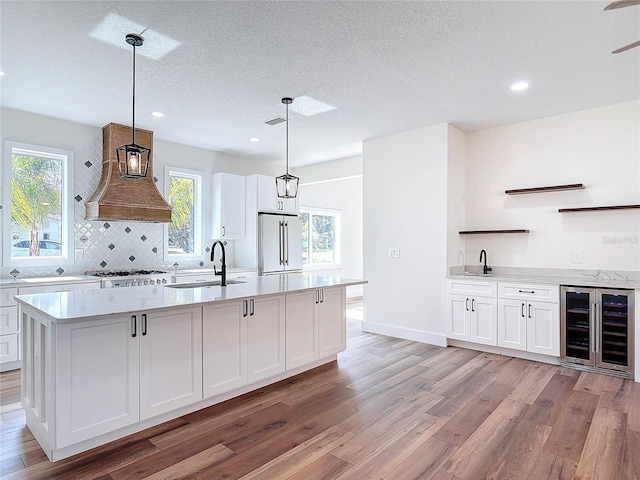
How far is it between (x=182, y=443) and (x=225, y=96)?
2983 millimetres

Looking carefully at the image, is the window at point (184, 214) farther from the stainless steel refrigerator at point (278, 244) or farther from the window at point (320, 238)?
the window at point (320, 238)

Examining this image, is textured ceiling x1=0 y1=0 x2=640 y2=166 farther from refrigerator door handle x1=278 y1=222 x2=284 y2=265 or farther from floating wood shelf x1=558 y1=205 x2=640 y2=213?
refrigerator door handle x1=278 y1=222 x2=284 y2=265

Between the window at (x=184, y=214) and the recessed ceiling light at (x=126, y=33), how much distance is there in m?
2.78

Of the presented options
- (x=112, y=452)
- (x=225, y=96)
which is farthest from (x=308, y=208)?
(x=112, y=452)

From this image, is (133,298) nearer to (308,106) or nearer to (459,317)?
(308,106)

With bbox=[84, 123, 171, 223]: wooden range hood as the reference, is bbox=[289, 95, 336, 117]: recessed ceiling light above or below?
above

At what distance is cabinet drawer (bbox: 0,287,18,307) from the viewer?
12.0 feet

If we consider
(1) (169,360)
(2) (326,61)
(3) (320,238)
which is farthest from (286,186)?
(3) (320,238)

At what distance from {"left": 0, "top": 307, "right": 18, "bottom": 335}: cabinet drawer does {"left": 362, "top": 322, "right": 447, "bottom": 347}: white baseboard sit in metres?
3.95

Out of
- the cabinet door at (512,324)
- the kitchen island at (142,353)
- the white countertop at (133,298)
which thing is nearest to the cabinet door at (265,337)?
the kitchen island at (142,353)

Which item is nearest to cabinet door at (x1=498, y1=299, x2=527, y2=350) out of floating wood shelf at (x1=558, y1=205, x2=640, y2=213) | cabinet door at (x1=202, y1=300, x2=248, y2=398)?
floating wood shelf at (x1=558, y1=205, x2=640, y2=213)

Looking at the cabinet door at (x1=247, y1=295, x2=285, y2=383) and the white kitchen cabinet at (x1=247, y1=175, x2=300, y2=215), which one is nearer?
the cabinet door at (x1=247, y1=295, x2=285, y2=383)

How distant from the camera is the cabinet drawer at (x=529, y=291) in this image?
387 centimetres

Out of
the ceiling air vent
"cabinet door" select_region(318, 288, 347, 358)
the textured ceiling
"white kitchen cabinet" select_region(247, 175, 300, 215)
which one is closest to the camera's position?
the textured ceiling
